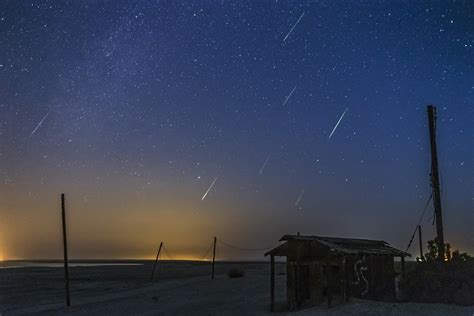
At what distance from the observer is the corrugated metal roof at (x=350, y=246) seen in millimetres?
24656

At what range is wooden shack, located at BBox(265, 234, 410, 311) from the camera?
24375 millimetres

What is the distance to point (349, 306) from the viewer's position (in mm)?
23469

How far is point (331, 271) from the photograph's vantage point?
25.0 metres

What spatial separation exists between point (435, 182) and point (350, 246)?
816 cm

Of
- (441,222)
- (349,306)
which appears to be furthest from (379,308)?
(441,222)

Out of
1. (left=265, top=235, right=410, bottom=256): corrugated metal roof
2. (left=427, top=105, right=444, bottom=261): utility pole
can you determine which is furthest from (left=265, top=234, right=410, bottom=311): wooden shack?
(left=427, top=105, right=444, bottom=261): utility pole

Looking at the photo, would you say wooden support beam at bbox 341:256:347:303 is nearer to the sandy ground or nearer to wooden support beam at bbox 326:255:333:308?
the sandy ground

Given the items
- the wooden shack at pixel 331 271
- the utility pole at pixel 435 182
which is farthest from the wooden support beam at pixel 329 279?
the utility pole at pixel 435 182

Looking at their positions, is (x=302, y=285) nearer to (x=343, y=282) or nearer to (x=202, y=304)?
(x=343, y=282)

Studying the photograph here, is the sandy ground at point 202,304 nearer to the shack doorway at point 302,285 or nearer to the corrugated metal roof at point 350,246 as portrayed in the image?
the shack doorway at point 302,285

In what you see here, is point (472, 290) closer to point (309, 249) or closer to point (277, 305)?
point (309, 249)

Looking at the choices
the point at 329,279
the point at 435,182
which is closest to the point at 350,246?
the point at 329,279

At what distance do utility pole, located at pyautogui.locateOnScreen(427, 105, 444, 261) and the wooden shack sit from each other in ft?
15.4

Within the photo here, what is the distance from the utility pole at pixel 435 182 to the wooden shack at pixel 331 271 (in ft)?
15.4
